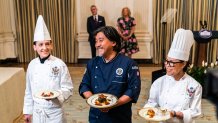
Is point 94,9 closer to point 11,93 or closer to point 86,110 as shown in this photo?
point 86,110

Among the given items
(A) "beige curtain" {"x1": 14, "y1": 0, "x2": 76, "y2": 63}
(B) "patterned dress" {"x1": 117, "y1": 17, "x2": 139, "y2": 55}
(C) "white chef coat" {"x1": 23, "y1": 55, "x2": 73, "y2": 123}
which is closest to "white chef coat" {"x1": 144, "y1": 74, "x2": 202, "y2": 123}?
(C) "white chef coat" {"x1": 23, "y1": 55, "x2": 73, "y2": 123}

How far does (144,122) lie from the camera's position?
3.79 meters

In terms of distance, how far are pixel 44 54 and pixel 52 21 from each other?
17.2ft

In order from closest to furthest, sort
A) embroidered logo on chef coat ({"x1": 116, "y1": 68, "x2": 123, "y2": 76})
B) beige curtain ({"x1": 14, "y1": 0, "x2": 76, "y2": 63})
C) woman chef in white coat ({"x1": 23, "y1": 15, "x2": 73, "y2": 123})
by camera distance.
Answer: embroidered logo on chef coat ({"x1": 116, "y1": 68, "x2": 123, "y2": 76})
woman chef in white coat ({"x1": 23, "y1": 15, "x2": 73, "y2": 123})
beige curtain ({"x1": 14, "y1": 0, "x2": 76, "y2": 63})

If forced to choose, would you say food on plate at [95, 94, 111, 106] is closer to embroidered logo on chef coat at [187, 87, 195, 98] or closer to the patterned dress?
embroidered logo on chef coat at [187, 87, 195, 98]

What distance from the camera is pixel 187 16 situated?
274 inches

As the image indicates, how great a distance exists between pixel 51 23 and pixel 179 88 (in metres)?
5.89

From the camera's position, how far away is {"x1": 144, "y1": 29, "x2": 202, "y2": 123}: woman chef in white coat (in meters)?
1.79

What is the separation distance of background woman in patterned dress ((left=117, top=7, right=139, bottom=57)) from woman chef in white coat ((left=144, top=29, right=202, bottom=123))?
15.5ft

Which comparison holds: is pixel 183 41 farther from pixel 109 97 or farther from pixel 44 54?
pixel 44 54

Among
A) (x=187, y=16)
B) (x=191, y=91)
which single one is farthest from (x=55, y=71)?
(x=187, y=16)

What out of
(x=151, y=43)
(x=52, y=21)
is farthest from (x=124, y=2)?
(x=52, y=21)

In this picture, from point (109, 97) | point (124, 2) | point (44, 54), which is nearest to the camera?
point (109, 97)

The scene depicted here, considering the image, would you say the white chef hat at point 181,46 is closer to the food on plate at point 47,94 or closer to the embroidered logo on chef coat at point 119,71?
the embroidered logo on chef coat at point 119,71
